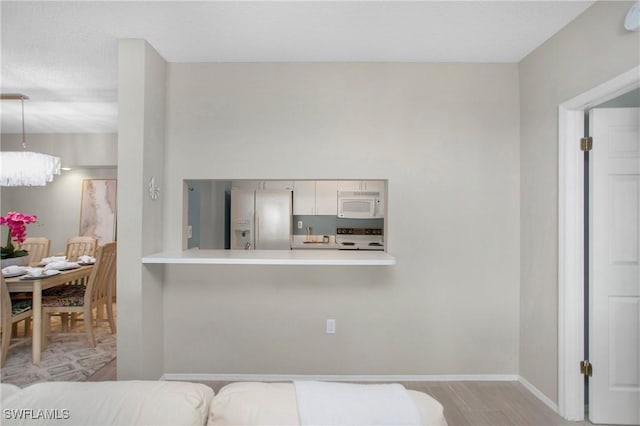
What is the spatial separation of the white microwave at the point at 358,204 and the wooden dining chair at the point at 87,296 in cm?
279

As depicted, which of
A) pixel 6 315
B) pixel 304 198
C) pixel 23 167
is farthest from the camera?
pixel 304 198

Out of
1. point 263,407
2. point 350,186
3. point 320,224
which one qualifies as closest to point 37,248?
point 320,224

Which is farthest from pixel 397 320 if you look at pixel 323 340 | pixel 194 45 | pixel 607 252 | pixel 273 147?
pixel 194 45

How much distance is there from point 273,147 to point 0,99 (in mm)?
2983

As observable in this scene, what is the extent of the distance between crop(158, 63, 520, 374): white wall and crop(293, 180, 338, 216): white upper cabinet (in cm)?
225

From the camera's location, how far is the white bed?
3.07 ft

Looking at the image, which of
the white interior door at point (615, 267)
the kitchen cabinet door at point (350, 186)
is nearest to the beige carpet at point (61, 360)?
the kitchen cabinet door at point (350, 186)

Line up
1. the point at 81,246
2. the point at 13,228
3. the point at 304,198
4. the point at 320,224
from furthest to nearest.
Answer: the point at 320,224 → the point at 304,198 → the point at 81,246 → the point at 13,228

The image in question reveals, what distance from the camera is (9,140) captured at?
5094 millimetres

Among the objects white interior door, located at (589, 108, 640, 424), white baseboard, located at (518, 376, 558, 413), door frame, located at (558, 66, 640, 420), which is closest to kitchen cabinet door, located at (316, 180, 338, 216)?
white baseboard, located at (518, 376, 558, 413)

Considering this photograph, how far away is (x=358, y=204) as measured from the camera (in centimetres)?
495

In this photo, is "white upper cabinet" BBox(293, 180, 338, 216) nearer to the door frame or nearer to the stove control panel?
the stove control panel

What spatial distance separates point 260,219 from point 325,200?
0.96 m

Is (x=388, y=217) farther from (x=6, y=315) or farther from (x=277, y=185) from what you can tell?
(x=6, y=315)
